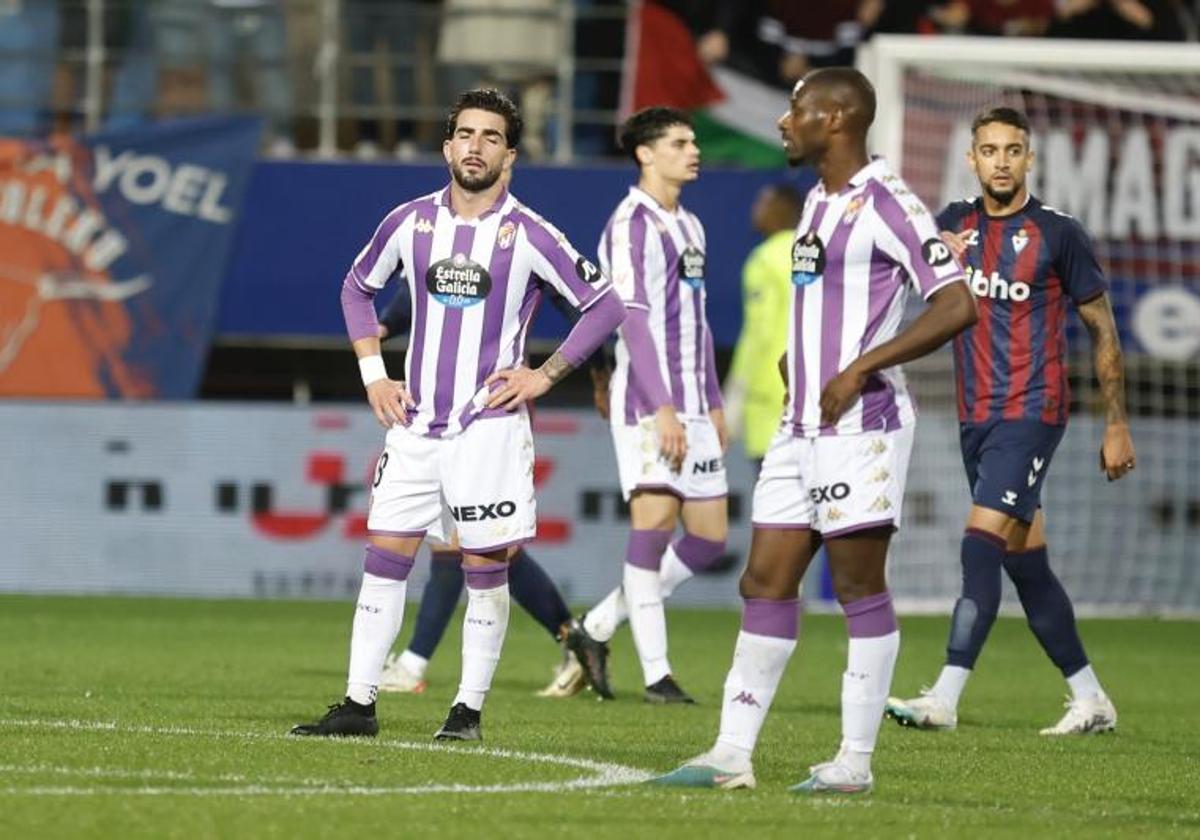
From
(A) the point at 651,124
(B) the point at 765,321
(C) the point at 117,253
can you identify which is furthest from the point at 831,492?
(C) the point at 117,253

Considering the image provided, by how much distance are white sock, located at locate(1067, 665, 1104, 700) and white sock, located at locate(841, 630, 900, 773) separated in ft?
8.29

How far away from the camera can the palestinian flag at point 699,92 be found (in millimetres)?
15805

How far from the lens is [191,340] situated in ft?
50.1

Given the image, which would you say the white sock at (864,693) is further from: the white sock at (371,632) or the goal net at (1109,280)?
the goal net at (1109,280)

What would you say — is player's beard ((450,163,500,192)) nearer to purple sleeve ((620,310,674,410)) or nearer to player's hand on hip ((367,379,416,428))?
player's hand on hip ((367,379,416,428))

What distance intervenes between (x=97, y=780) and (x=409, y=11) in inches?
431

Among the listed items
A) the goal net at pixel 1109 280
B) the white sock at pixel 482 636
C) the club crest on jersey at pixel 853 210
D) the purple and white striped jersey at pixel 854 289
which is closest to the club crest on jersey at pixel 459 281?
the white sock at pixel 482 636

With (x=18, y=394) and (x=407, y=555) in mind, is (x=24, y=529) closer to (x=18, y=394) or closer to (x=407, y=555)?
(x=18, y=394)

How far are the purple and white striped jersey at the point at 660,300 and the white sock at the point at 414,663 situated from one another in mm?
1137

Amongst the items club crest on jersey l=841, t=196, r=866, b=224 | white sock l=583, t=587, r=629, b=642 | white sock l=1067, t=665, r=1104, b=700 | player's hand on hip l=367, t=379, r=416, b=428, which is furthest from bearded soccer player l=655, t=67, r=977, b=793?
white sock l=583, t=587, r=629, b=642

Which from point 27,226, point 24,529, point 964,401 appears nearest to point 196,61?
point 27,226

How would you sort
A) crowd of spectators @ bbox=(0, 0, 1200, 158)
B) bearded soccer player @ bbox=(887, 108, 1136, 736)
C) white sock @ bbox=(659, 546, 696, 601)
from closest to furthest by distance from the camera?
bearded soccer player @ bbox=(887, 108, 1136, 736) → white sock @ bbox=(659, 546, 696, 601) → crowd of spectators @ bbox=(0, 0, 1200, 158)

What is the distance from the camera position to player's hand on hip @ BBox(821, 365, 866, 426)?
605 centimetres

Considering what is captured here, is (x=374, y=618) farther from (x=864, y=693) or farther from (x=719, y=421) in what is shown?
(x=719, y=421)
